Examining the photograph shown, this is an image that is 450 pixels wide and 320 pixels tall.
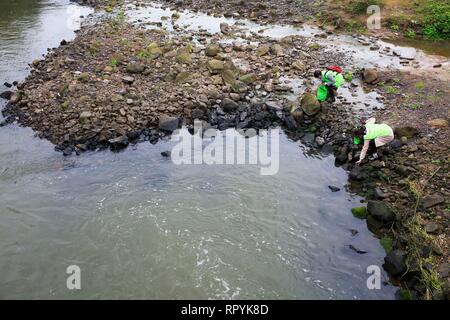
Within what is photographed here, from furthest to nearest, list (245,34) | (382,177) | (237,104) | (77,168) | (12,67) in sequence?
(245,34) < (12,67) < (237,104) < (77,168) < (382,177)

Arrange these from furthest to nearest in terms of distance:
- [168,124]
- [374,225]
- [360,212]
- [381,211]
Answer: [168,124] < [360,212] < [374,225] < [381,211]

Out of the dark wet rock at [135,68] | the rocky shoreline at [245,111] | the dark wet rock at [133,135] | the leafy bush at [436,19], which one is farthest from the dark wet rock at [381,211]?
the leafy bush at [436,19]

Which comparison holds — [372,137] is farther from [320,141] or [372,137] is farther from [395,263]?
[395,263]

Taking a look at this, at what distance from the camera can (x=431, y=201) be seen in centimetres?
1063

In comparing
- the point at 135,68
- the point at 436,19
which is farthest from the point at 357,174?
the point at 436,19

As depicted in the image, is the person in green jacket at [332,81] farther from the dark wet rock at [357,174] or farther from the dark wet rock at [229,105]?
the dark wet rock at [357,174]

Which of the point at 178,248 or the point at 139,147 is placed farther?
the point at 139,147

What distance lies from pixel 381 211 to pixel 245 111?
6486 mm

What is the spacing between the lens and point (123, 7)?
2853cm

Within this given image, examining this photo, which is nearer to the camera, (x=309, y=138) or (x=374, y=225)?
(x=374, y=225)
